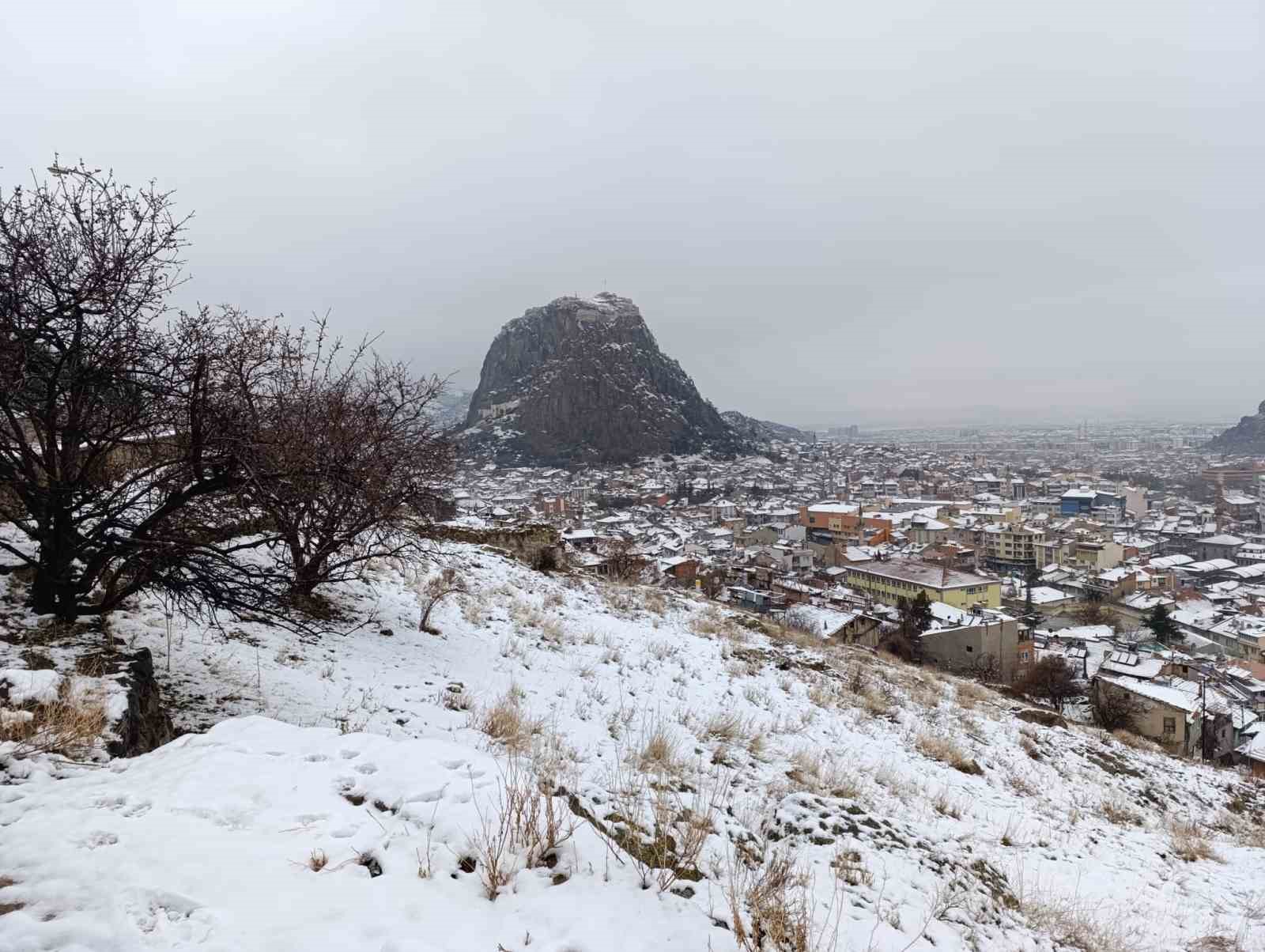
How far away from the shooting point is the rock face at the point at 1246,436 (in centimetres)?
12538

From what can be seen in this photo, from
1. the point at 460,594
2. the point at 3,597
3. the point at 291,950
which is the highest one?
the point at 3,597

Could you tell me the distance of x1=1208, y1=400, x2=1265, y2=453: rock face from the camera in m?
125

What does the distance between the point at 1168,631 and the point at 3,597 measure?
44.9m

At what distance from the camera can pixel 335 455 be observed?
510 cm

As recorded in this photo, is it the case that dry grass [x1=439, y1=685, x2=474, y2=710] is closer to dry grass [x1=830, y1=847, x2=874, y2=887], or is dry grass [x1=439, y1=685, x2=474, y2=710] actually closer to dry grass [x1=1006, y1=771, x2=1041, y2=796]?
dry grass [x1=830, y1=847, x2=874, y2=887]

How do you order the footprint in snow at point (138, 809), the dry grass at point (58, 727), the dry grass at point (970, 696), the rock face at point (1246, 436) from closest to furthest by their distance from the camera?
1. the footprint in snow at point (138, 809)
2. the dry grass at point (58, 727)
3. the dry grass at point (970, 696)
4. the rock face at point (1246, 436)

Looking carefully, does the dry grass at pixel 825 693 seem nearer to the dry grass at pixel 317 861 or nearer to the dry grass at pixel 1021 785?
the dry grass at pixel 1021 785

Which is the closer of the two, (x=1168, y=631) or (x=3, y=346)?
(x=3, y=346)

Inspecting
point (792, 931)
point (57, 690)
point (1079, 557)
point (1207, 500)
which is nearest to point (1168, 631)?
point (1079, 557)

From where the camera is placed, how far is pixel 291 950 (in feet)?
5.49

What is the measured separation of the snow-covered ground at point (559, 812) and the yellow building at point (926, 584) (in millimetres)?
29321

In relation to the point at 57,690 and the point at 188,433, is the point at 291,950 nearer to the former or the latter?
the point at 57,690

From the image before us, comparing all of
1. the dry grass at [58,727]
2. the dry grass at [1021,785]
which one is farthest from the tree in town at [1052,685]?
the dry grass at [58,727]

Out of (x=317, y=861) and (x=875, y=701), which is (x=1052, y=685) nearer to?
(x=875, y=701)
